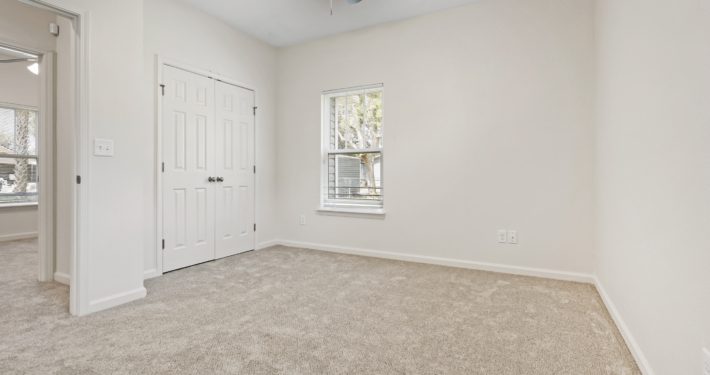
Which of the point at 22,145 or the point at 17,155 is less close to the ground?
the point at 22,145

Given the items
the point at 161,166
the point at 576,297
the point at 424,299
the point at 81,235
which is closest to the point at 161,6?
the point at 161,166

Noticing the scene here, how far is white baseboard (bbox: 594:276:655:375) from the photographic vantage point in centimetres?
162

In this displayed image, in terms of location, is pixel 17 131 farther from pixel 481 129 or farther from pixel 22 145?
pixel 481 129

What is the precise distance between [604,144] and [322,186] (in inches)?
118

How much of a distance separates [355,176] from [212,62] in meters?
2.10

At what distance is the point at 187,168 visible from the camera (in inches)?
138

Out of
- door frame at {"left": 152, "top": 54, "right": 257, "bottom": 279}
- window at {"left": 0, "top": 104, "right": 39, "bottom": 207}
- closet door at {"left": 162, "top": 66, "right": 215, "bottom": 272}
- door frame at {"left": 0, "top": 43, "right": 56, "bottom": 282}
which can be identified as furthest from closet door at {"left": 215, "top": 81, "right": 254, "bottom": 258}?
window at {"left": 0, "top": 104, "right": 39, "bottom": 207}

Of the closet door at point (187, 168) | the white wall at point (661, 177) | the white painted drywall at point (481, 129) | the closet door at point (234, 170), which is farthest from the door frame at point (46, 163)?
the white wall at point (661, 177)

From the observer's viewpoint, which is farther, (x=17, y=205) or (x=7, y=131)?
(x=7, y=131)

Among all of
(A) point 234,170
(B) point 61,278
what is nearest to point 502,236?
(A) point 234,170

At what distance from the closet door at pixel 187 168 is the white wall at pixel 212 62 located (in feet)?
0.48

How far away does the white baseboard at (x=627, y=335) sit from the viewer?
162 centimetres

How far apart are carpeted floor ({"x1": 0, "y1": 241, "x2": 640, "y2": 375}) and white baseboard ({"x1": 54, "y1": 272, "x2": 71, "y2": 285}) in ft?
0.37

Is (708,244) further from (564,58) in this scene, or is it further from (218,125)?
(218,125)
